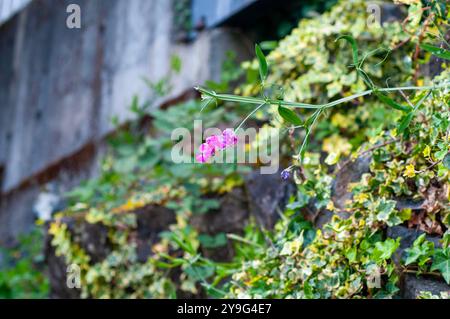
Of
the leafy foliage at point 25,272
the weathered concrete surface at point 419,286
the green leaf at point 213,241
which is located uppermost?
the green leaf at point 213,241

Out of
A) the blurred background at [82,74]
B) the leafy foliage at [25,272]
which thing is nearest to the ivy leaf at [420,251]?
the blurred background at [82,74]

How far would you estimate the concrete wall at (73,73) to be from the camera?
183 inches

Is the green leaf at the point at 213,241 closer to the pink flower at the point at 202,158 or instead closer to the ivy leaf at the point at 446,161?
the pink flower at the point at 202,158

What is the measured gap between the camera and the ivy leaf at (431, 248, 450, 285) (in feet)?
6.15

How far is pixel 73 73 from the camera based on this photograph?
5.74 m

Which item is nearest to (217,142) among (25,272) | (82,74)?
(25,272)

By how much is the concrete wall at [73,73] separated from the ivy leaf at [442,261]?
8.23ft

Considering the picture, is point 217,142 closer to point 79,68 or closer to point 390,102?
point 390,102

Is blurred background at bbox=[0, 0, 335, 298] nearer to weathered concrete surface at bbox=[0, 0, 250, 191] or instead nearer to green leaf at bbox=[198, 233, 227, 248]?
weathered concrete surface at bbox=[0, 0, 250, 191]

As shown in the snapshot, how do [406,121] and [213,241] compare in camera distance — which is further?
[213,241]

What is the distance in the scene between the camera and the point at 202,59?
434 cm

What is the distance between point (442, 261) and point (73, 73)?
4314 mm

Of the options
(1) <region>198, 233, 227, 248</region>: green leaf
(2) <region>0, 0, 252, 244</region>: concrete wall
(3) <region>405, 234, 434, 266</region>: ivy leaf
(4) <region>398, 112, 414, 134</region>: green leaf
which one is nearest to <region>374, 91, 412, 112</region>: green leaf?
(4) <region>398, 112, 414, 134</region>: green leaf

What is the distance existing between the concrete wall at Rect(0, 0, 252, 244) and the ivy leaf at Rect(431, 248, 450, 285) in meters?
2.51
